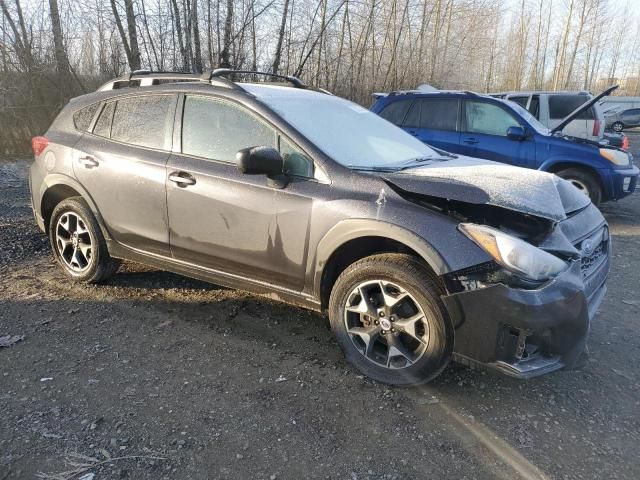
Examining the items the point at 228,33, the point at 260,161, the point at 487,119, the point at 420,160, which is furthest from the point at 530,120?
the point at 228,33

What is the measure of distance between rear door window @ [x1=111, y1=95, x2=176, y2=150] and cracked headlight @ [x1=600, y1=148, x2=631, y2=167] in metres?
6.23

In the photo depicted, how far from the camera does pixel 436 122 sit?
25.9 ft

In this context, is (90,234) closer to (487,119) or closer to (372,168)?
(372,168)

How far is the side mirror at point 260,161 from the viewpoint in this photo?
2969 mm

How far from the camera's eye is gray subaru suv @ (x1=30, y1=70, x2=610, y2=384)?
2.55 m

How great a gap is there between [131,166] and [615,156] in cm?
669

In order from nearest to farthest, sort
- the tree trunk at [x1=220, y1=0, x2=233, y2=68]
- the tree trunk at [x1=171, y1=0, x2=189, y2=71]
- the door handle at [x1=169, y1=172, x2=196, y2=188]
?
the door handle at [x1=169, y1=172, x2=196, y2=188] < the tree trunk at [x1=171, y1=0, x2=189, y2=71] < the tree trunk at [x1=220, y1=0, x2=233, y2=68]

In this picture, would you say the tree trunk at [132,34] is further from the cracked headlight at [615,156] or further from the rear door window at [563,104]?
the cracked headlight at [615,156]

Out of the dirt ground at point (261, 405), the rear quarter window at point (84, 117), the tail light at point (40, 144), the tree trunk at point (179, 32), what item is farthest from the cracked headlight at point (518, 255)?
the tree trunk at point (179, 32)

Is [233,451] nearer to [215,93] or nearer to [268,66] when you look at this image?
[215,93]

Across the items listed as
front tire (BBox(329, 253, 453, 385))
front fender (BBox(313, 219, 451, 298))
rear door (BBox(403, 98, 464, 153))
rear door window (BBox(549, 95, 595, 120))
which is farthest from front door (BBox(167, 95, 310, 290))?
rear door window (BBox(549, 95, 595, 120))

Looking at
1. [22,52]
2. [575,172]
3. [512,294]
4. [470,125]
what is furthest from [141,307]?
[22,52]

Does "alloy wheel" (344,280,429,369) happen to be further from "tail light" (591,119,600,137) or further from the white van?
"tail light" (591,119,600,137)

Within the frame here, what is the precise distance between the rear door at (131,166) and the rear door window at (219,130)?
190mm
